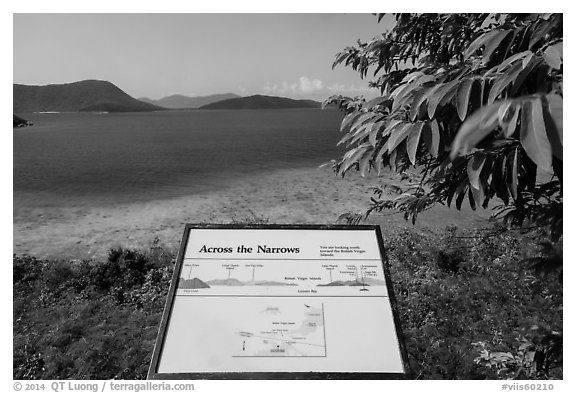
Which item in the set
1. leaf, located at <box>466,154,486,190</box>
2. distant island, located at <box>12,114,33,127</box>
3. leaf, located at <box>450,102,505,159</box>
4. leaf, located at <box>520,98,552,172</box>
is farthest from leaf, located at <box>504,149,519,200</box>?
distant island, located at <box>12,114,33,127</box>

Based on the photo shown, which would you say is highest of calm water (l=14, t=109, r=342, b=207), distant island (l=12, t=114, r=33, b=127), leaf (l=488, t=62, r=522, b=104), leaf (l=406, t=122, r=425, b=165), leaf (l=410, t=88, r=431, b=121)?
distant island (l=12, t=114, r=33, b=127)

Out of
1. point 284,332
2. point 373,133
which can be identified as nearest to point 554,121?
point 373,133

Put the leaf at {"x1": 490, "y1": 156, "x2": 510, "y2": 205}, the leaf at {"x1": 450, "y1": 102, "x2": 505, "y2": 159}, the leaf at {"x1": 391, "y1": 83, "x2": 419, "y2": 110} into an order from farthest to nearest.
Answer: the leaf at {"x1": 391, "y1": 83, "x2": 419, "y2": 110}
the leaf at {"x1": 490, "y1": 156, "x2": 510, "y2": 205}
the leaf at {"x1": 450, "y1": 102, "x2": 505, "y2": 159}

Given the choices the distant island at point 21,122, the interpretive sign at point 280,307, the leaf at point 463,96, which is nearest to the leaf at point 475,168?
the leaf at point 463,96

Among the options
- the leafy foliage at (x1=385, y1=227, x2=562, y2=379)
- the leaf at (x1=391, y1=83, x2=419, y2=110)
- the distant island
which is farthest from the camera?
the distant island

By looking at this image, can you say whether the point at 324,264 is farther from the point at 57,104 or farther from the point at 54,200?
the point at 57,104

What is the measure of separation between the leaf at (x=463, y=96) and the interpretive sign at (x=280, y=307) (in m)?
1.23

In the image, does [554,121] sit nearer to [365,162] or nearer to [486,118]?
[486,118]

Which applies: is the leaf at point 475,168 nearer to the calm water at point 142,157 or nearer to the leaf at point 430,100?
the leaf at point 430,100

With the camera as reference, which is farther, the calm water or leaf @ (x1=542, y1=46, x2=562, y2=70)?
the calm water

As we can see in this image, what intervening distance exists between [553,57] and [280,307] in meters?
1.76

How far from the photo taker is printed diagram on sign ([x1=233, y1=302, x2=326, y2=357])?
2178 millimetres

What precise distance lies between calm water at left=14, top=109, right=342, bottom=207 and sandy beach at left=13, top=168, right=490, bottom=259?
1118 millimetres

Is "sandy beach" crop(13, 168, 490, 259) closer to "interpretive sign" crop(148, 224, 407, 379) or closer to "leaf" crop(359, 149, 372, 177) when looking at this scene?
"interpretive sign" crop(148, 224, 407, 379)
